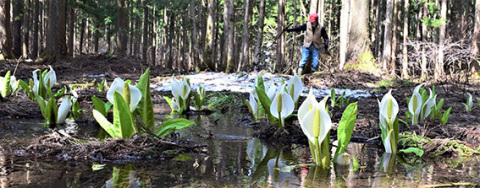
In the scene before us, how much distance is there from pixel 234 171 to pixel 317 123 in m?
0.41

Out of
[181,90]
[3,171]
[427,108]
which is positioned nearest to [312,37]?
[181,90]

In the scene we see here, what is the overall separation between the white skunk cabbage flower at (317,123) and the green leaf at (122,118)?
87 cm

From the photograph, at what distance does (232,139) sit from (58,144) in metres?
1.04

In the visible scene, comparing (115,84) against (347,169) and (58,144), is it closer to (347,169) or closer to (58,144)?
(58,144)

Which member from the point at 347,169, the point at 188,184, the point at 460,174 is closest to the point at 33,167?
the point at 188,184

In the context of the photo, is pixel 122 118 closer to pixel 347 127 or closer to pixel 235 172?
pixel 235 172

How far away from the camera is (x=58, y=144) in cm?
189

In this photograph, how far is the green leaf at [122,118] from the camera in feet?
5.97

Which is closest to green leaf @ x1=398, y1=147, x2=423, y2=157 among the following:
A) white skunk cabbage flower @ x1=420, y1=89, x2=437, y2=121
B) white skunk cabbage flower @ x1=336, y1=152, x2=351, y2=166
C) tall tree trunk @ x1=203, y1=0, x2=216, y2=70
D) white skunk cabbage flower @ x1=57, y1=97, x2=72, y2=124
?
white skunk cabbage flower @ x1=336, y1=152, x2=351, y2=166

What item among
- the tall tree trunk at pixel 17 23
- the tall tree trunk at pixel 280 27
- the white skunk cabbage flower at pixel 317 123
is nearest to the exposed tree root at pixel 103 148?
the white skunk cabbage flower at pixel 317 123

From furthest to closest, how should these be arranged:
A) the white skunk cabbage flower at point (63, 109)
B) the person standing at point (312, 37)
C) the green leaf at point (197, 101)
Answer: the person standing at point (312, 37) → the green leaf at point (197, 101) → the white skunk cabbage flower at point (63, 109)

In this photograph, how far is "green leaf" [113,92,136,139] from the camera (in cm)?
182

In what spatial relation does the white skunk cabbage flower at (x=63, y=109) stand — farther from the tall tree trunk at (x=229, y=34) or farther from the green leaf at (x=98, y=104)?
the tall tree trunk at (x=229, y=34)

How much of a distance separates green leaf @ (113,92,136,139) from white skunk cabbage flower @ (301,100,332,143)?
865 millimetres
